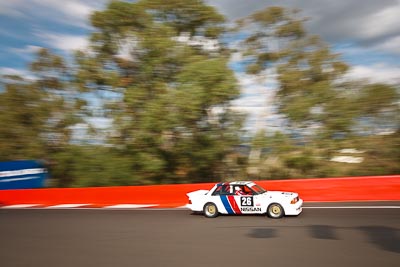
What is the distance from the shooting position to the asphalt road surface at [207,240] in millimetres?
6659

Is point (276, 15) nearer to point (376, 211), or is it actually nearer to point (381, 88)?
point (381, 88)

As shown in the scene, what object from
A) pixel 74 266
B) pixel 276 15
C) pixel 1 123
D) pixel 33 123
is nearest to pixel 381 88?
pixel 276 15

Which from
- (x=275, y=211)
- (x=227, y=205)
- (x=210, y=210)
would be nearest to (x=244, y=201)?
(x=227, y=205)

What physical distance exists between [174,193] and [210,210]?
→ 127 inches

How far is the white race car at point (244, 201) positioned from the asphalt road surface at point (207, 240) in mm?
261

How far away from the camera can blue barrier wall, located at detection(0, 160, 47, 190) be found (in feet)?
61.1

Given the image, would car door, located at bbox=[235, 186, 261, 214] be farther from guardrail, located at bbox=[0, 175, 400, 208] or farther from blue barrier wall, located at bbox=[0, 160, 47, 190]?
blue barrier wall, located at bbox=[0, 160, 47, 190]

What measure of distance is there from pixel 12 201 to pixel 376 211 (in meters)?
15.6

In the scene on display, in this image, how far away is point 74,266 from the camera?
6746 mm

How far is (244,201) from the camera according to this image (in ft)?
35.4

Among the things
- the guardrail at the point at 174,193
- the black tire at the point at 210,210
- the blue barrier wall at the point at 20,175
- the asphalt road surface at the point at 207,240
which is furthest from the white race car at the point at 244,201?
the blue barrier wall at the point at 20,175

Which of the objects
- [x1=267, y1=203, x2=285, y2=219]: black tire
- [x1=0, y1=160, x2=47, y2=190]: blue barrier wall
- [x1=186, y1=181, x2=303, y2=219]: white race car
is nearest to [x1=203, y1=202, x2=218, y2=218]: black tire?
[x1=186, y1=181, x2=303, y2=219]: white race car

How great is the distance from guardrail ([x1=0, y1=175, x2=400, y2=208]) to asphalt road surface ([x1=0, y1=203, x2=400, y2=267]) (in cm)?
187

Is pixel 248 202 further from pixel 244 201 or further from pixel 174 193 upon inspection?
pixel 174 193
